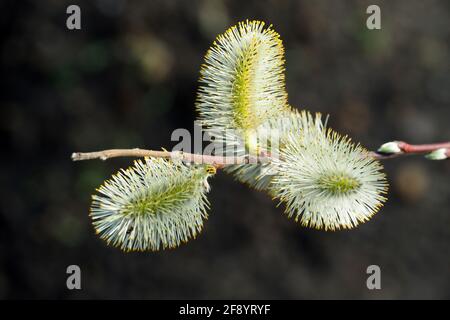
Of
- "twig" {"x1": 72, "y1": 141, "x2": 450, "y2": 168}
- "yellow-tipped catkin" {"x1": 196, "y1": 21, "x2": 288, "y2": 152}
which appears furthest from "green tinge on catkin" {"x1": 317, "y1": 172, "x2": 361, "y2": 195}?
"yellow-tipped catkin" {"x1": 196, "y1": 21, "x2": 288, "y2": 152}

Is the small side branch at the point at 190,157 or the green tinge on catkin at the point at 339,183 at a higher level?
the small side branch at the point at 190,157

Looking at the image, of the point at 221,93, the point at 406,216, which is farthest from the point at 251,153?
the point at 406,216

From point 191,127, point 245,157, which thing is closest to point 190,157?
point 245,157

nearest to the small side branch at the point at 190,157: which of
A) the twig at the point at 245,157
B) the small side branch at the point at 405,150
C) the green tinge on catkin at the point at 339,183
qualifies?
the twig at the point at 245,157

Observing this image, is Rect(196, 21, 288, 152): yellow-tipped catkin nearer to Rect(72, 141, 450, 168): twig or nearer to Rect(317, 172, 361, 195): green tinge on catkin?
Rect(72, 141, 450, 168): twig

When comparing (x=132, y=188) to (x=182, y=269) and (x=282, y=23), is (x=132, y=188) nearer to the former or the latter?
(x=182, y=269)

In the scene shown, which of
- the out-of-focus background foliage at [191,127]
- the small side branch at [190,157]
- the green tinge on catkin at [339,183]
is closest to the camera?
the small side branch at [190,157]

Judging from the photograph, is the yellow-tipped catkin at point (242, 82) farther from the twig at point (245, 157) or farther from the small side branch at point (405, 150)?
the small side branch at point (405, 150)

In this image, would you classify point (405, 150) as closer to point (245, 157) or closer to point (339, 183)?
point (339, 183)
